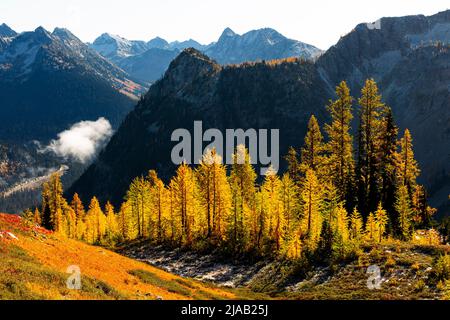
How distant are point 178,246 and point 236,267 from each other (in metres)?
17.0

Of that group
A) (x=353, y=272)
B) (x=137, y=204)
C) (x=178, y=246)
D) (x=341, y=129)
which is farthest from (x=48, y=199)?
(x=353, y=272)

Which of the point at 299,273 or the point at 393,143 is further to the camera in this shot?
the point at 393,143

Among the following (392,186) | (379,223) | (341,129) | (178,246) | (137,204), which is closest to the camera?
(379,223)

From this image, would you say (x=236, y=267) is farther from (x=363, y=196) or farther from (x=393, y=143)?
(x=393, y=143)

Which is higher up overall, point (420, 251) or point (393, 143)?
point (393, 143)

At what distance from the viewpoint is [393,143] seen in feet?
180

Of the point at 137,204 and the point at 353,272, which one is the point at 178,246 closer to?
the point at 137,204

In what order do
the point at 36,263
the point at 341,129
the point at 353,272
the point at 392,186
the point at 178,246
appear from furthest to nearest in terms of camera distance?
the point at 178,246, the point at 392,186, the point at 341,129, the point at 353,272, the point at 36,263

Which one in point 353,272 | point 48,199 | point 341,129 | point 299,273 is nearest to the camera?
point 353,272

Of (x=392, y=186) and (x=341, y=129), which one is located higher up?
(x=341, y=129)

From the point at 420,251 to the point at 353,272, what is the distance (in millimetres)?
6755
